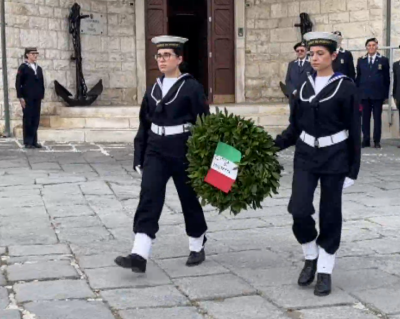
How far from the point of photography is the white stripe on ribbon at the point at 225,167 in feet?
16.3

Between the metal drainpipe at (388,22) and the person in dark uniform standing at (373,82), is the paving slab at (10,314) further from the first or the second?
the metal drainpipe at (388,22)

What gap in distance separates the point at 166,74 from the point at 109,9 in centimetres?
1207

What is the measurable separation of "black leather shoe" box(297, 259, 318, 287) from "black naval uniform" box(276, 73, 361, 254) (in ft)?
0.62

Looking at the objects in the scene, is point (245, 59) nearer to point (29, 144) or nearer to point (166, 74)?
point (29, 144)

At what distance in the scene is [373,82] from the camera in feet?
42.4

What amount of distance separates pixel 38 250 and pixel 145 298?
63.2 inches

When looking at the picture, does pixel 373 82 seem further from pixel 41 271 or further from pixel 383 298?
pixel 41 271

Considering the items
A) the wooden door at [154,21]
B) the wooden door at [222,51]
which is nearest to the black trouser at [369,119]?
the wooden door at [222,51]

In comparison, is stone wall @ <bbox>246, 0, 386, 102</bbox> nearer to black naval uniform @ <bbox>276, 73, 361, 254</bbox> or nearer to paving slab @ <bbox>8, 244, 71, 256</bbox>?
paving slab @ <bbox>8, 244, 71, 256</bbox>

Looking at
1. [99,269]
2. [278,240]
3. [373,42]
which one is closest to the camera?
[99,269]

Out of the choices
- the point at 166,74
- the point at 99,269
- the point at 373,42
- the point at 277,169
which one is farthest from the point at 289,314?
the point at 373,42

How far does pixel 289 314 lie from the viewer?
4309 mm

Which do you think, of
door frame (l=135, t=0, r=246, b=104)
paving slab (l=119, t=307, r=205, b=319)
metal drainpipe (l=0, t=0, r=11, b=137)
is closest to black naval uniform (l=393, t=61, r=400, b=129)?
door frame (l=135, t=0, r=246, b=104)

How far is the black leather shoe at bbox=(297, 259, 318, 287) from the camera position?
16.0 ft
